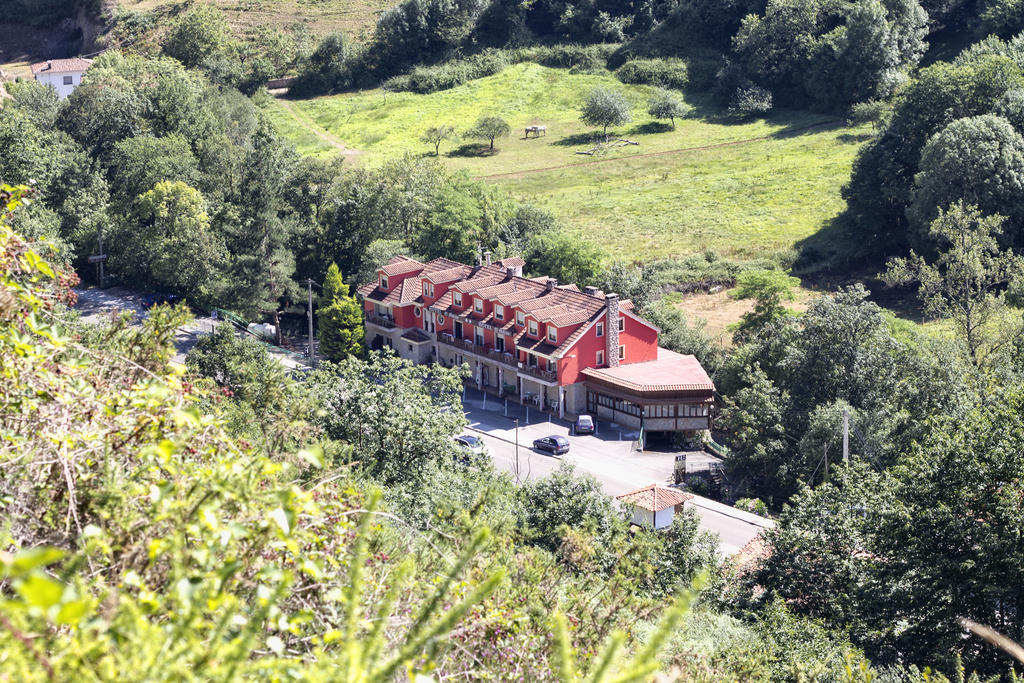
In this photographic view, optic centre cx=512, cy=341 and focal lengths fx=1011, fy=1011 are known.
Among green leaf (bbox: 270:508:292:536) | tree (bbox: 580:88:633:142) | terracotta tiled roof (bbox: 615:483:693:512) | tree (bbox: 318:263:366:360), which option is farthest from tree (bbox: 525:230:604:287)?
green leaf (bbox: 270:508:292:536)

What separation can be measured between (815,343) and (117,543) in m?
38.6

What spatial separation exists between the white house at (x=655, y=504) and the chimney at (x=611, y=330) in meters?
13.3

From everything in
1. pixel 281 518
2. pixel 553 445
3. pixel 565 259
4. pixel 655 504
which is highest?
pixel 281 518

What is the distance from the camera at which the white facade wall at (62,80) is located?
79.7m

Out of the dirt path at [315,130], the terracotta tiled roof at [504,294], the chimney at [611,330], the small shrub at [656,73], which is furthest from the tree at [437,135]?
the chimney at [611,330]

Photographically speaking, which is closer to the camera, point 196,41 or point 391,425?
point 391,425

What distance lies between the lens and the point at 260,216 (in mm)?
59188

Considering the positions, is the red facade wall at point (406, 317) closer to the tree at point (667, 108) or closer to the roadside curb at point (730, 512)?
the roadside curb at point (730, 512)

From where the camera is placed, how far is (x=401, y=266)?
5744 cm

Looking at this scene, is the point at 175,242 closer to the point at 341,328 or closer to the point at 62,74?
the point at 341,328

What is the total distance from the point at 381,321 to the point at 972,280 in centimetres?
3162

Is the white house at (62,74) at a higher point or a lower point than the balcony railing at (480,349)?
higher

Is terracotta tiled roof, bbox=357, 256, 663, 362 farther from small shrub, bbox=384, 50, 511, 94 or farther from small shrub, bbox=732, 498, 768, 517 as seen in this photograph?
small shrub, bbox=384, 50, 511, 94

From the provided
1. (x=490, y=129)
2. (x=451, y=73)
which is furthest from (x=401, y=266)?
(x=451, y=73)
